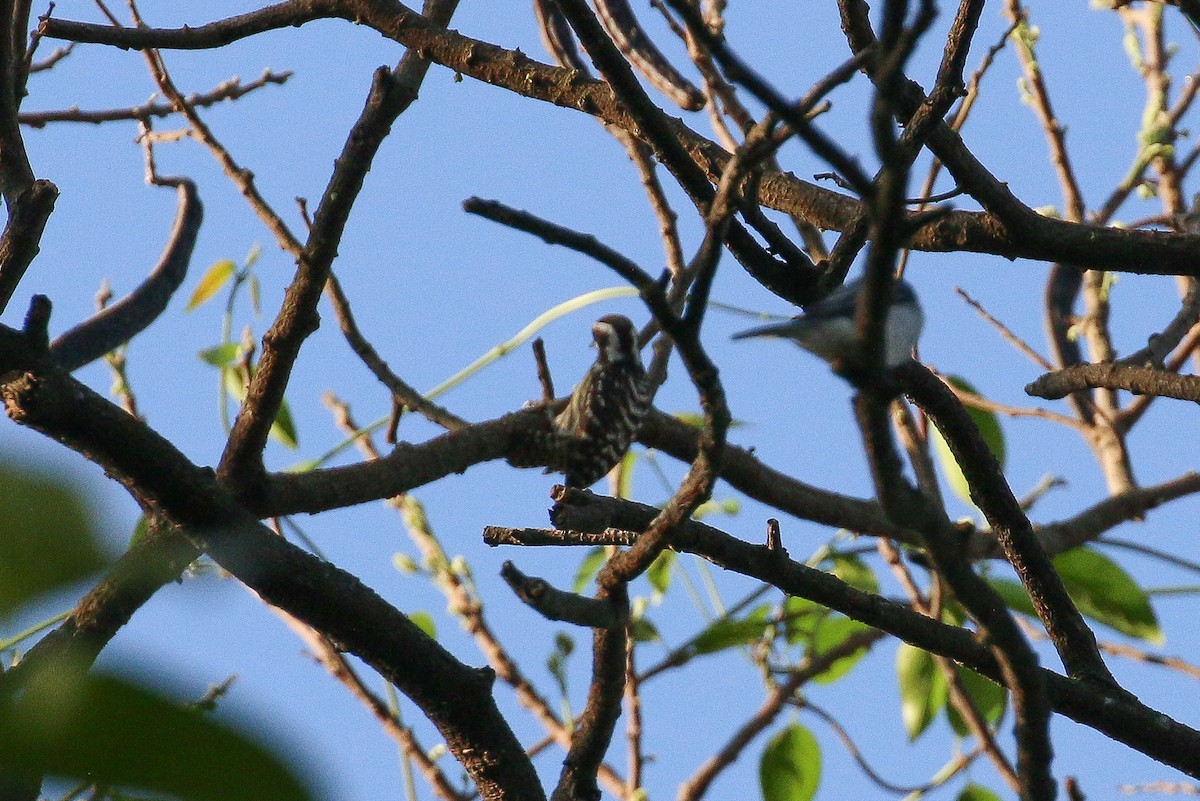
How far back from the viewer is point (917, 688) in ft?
14.4

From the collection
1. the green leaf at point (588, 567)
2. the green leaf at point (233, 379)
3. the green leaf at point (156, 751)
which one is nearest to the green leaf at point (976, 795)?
the green leaf at point (588, 567)

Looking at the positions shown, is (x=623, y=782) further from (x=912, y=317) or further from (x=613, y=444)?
(x=912, y=317)

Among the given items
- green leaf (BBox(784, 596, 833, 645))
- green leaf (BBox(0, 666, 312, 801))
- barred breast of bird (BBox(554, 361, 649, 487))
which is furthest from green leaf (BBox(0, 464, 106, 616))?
green leaf (BBox(784, 596, 833, 645))

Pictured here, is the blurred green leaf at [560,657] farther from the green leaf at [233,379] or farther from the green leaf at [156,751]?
the green leaf at [156,751]

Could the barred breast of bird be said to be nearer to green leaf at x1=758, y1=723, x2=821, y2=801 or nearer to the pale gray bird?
the pale gray bird

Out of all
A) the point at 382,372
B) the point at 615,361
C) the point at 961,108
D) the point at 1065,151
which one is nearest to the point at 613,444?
the point at 615,361

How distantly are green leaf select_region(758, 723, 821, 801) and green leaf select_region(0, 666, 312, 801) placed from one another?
4023mm

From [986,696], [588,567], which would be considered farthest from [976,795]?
[588,567]

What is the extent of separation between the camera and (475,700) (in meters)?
2.24

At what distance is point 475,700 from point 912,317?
1709mm

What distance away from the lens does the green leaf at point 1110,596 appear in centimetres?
401

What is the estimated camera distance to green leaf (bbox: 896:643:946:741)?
436cm

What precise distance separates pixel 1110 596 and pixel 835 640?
38.7 inches

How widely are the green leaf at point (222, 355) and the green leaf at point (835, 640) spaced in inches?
85.5
